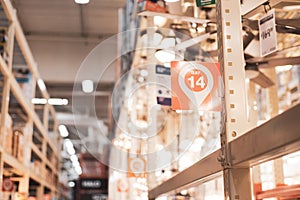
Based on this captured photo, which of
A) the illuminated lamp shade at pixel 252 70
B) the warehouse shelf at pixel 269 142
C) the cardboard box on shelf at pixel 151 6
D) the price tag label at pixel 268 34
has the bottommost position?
the warehouse shelf at pixel 269 142

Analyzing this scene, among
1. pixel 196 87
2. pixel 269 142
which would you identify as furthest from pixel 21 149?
pixel 269 142

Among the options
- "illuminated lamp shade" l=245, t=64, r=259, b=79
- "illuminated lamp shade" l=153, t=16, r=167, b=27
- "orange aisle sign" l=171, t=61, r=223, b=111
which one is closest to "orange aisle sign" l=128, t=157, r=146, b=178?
"illuminated lamp shade" l=153, t=16, r=167, b=27

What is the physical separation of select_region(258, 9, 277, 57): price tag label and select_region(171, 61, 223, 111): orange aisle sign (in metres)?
0.20

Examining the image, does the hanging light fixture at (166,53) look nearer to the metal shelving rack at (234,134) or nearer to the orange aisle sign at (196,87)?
the orange aisle sign at (196,87)

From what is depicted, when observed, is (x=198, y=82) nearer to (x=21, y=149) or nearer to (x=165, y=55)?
(x=165, y=55)

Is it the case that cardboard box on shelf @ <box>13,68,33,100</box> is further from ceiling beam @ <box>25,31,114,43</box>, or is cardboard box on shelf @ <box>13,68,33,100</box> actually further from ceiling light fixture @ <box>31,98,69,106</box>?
ceiling beam @ <box>25,31,114,43</box>

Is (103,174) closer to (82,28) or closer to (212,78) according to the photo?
(82,28)

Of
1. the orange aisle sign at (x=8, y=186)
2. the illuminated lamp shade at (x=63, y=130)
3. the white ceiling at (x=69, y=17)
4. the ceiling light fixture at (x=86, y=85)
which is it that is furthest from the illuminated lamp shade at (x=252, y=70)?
the illuminated lamp shade at (x=63, y=130)

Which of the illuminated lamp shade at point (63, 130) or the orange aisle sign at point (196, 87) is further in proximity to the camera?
the illuminated lamp shade at point (63, 130)

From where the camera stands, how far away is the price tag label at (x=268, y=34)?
1623 mm

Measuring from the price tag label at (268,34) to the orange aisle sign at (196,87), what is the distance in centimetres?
20

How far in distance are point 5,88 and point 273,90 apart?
98.1 inches

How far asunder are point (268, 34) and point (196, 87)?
33cm

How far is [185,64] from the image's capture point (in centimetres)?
184
